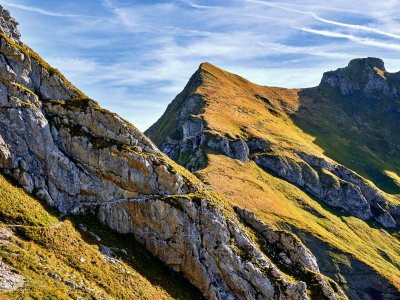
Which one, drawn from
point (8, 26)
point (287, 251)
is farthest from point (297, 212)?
point (8, 26)

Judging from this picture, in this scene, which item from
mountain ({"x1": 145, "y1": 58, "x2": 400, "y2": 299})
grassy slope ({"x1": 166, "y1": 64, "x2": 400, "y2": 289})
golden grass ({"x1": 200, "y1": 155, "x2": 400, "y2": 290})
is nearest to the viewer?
mountain ({"x1": 145, "y1": 58, "x2": 400, "y2": 299})

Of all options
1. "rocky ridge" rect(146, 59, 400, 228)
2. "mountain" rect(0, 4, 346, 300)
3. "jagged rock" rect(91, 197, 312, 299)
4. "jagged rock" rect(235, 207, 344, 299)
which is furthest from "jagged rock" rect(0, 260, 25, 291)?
"rocky ridge" rect(146, 59, 400, 228)

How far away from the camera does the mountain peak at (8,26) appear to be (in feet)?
180

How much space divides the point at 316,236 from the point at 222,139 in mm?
49009

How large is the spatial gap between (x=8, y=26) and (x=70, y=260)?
36904 mm

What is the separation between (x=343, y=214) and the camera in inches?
5320

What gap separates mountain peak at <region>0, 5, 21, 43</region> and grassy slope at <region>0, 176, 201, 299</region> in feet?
81.0

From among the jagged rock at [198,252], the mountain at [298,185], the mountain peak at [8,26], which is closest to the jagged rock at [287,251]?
the jagged rock at [198,252]

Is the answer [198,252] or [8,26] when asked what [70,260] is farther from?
[8,26]

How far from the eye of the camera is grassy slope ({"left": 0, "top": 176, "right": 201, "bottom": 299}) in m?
33.6

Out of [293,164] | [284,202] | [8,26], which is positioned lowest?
[284,202]

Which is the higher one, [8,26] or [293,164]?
[8,26]

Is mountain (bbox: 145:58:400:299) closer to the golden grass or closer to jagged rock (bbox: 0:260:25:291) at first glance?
the golden grass

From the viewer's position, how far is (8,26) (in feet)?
184
